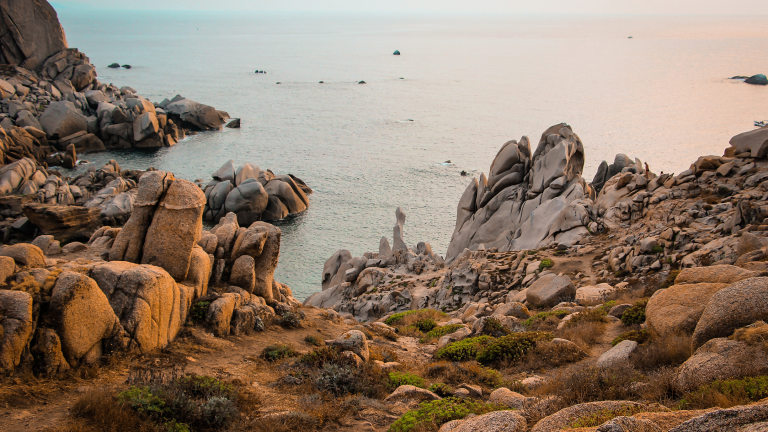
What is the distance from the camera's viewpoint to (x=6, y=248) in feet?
60.2

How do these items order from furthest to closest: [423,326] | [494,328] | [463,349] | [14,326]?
1. [423,326]
2. [494,328]
3. [463,349]
4. [14,326]

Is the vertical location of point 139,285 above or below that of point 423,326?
above

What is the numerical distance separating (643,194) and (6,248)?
39.5 metres

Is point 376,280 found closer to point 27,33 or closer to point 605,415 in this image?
point 605,415

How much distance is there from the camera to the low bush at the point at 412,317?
32.8 m

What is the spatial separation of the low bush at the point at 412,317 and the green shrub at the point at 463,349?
28.9 ft

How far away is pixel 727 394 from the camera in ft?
36.8

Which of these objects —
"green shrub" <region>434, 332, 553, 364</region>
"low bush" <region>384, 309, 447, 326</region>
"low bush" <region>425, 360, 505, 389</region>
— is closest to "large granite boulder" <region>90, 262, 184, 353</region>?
"low bush" <region>425, 360, 505, 389</region>

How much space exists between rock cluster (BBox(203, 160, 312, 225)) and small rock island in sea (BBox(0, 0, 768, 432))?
109 ft

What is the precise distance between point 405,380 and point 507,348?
216 inches

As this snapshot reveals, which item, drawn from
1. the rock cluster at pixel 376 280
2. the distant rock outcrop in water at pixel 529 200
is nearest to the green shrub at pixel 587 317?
the distant rock outcrop in water at pixel 529 200

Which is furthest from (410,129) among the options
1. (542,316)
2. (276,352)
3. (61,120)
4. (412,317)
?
(276,352)

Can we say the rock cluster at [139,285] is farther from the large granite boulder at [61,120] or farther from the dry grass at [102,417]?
the large granite boulder at [61,120]

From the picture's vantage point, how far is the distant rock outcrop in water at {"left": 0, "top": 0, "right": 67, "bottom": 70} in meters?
121
